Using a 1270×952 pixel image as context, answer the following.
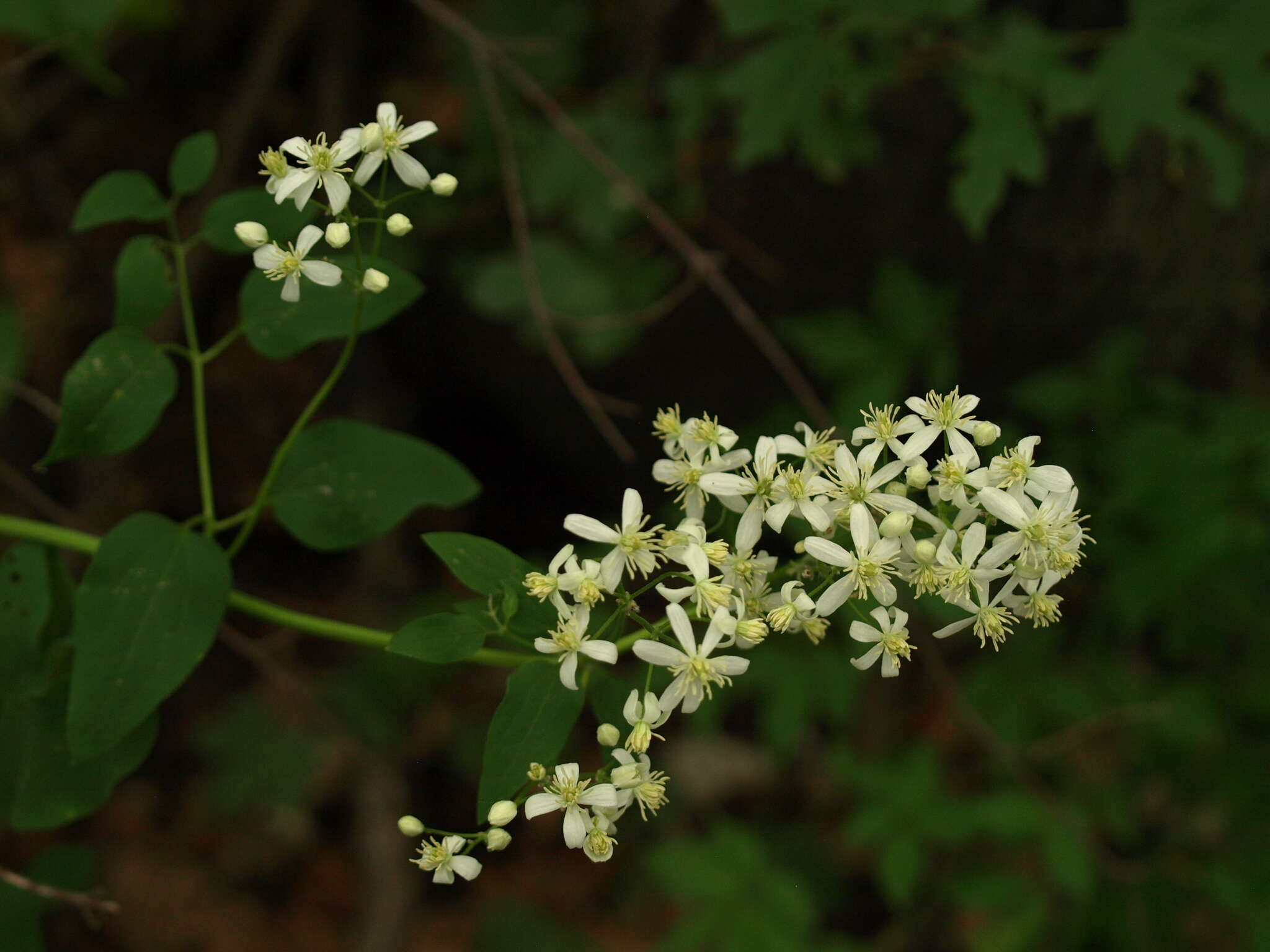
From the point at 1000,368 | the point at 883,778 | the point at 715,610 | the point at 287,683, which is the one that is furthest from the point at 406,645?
the point at 1000,368

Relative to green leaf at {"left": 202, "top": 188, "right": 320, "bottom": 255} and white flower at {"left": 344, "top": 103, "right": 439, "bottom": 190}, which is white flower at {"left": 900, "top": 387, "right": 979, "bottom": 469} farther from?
green leaf at {"left": 202, "top": 188, "right": 320, "bottom": 255}

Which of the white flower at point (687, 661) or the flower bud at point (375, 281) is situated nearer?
the white flower at point (687, 661)

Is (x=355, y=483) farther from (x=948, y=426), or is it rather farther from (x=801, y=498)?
(x=948, y=426)

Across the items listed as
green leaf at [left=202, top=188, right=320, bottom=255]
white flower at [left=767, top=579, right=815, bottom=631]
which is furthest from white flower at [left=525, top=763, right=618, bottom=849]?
green leaf at [left=202, top=188, right=320, bottom=255]

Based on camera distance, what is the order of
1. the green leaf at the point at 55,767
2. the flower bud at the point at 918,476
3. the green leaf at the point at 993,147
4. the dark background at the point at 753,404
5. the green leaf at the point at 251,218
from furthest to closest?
the dark background at the point at 753,404
the green leaf at the point at 993,147
the green leaf at the point at 55,767
the green leaf at the point at 251,218
the flower bud at the point at 918,476

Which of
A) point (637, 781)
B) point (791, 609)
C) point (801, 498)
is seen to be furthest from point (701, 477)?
point (637, 781)

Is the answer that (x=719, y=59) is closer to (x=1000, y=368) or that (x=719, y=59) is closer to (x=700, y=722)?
(x=1000, y=368)

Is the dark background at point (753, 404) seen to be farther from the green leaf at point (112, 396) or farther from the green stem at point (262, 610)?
the green leaf at point (112, 396)

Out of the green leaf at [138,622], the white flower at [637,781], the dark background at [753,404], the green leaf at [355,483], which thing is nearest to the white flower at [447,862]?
Answer: the white flower at [637,781]
